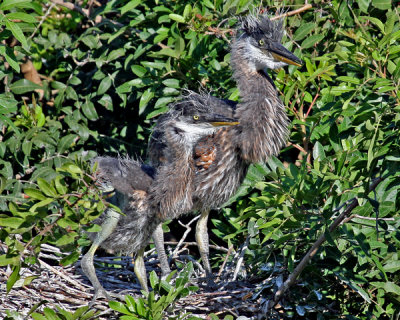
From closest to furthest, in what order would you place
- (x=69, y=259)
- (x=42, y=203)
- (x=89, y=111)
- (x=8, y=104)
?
(x=42, y=203)
(x=69, y=259)
(x=8, y=104)
(x=89, y=111)

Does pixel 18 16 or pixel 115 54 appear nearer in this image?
pixel 18 16

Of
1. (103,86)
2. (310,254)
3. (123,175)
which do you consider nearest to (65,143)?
(103,86)

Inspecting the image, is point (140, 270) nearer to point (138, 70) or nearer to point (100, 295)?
point (100, 295)

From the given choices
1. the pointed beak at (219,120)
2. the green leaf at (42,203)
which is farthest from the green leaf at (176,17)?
the green leaf at (42,203)

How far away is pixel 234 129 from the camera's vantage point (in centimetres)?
450

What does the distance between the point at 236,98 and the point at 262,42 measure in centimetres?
44

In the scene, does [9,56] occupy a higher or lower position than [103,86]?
higher

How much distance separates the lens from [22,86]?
492 cm

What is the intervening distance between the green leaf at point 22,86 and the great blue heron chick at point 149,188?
97 cm

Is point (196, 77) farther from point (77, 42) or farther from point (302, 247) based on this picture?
point (302, 247)

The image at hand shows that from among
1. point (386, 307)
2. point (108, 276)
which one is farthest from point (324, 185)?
point (108, 276)

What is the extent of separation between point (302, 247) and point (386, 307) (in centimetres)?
71

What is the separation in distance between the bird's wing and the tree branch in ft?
3.37

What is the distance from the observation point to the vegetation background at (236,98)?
11.2 feet
